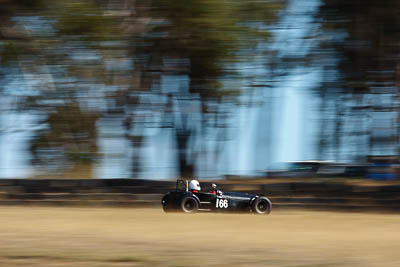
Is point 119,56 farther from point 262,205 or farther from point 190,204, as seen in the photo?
point 262,205

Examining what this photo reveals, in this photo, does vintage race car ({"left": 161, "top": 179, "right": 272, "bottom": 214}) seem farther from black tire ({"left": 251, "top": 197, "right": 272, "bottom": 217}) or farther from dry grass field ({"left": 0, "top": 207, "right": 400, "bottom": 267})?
dry grass field ({"left": 0, "top": 207, "right": 400, "bottom": 267})

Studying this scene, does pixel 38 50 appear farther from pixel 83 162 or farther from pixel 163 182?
pixel 163 182

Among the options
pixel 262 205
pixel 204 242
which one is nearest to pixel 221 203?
pixel 262 205

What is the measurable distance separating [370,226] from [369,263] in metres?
4.56

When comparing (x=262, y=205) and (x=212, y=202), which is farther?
(x=262, y=205)

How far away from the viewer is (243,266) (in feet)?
15.1

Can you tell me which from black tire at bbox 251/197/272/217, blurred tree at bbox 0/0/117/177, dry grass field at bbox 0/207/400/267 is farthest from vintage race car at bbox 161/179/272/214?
blurred tree at bbox 0/0/117/177

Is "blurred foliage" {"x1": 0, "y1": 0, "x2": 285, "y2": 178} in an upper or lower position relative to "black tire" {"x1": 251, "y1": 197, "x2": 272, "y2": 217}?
upper

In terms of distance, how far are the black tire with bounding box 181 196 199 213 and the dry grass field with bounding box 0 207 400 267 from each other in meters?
0.98

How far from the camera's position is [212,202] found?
37.5ft

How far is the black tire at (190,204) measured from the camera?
11.2 metres

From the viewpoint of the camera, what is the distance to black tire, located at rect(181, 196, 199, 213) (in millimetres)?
11242

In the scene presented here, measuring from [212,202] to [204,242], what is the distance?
5214 millimetres

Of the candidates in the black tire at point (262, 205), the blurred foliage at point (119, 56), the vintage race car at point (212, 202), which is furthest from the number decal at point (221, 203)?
the blurred foliage at point (119, 56)
